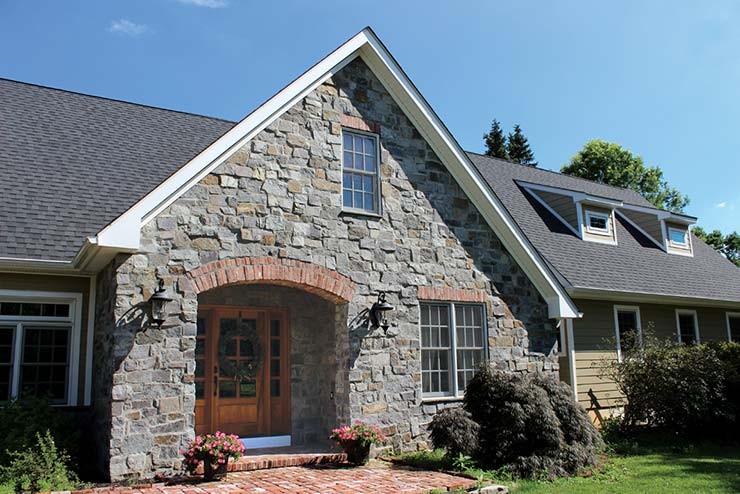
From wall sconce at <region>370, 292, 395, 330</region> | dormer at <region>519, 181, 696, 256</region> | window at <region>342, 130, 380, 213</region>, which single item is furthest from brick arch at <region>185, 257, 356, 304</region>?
dormer at <region>519, 181, 696, 256</region>

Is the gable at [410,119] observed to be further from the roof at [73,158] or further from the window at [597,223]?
the window at [597,223]

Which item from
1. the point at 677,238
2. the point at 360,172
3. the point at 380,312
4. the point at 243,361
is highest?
the point at 677,238

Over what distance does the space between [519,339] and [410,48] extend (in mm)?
5528

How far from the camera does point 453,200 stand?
1115 cm

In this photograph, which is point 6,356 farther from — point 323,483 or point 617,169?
point 617,169

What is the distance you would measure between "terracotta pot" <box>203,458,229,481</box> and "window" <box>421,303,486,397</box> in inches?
150

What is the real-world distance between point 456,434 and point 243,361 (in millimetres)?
3838

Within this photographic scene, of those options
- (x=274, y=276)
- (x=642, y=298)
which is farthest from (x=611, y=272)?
(x=274, y=276)

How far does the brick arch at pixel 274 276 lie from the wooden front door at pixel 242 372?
166cm

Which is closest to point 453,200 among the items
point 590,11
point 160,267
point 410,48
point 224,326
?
point 410,48

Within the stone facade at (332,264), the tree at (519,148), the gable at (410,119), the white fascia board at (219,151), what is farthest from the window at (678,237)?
the tree at (519,148)

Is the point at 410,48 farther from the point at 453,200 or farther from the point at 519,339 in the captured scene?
the point at 519,339

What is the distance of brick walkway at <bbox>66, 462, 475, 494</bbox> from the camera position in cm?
710

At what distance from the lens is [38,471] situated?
7281mm
